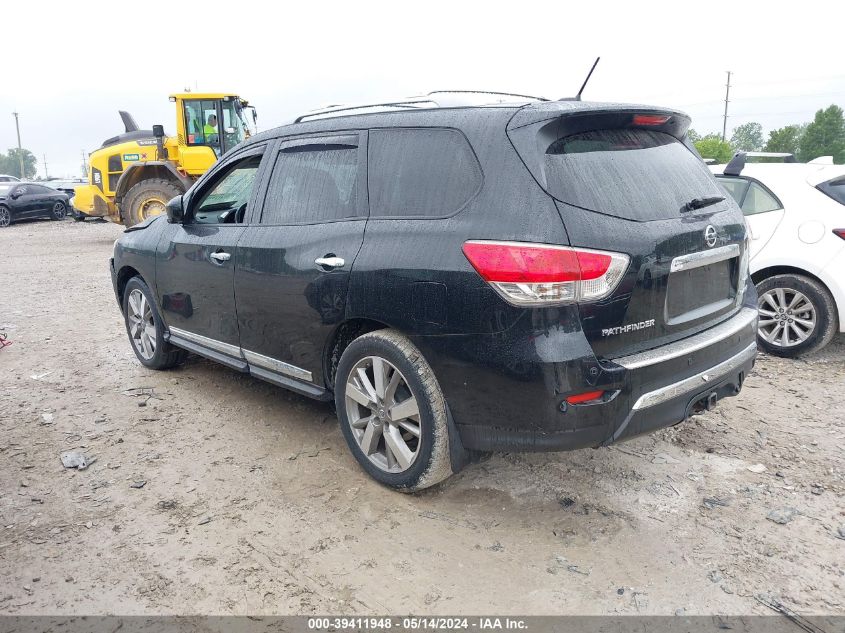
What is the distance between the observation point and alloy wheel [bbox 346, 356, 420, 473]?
3221 mm

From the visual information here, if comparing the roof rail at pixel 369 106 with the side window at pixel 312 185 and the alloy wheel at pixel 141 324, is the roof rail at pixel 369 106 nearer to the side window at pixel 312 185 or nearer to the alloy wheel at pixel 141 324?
the side window at pixel 312 185

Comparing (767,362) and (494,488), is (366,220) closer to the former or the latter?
(494,488)

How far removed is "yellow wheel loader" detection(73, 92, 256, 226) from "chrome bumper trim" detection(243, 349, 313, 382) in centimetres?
1115

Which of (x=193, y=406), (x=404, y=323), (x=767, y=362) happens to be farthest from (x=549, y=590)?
(x=767, y=362)

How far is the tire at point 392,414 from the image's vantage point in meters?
3.06

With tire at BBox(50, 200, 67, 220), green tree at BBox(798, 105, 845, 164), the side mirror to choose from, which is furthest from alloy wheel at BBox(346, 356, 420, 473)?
green tree at BBox(798, 105, 845, 164)

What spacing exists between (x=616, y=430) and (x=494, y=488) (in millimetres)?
896

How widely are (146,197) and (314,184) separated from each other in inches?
486

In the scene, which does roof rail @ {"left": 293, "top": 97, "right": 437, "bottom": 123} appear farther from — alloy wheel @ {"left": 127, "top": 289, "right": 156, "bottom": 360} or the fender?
the fender

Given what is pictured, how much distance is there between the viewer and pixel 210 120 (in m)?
14.5

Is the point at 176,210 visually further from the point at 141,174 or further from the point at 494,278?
the point at 141,174

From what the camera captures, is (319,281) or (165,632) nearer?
(165,632)

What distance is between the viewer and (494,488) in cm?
347

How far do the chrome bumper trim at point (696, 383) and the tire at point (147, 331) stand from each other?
375cm
